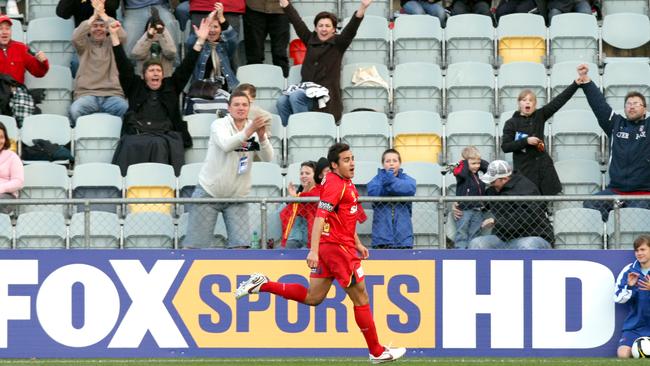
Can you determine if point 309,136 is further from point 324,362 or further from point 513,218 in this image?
point 324,362

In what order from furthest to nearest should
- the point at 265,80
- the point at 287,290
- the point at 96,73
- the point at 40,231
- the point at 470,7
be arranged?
1. the point at 470,7
2. the point at 265,80
3. the point at 96,73
4. the point at 40,231
5. the point at 287,290

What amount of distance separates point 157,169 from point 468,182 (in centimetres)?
315

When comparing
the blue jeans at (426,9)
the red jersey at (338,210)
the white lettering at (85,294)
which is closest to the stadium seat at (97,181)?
the white lettering at (85,294)

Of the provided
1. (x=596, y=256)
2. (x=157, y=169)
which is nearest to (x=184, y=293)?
(x=157, y=169)

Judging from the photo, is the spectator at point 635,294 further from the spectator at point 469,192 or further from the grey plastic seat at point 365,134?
the grey plastic seat at point 365,134

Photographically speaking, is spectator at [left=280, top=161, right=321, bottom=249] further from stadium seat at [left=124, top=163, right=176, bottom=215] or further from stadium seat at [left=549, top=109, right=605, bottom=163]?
stadium seat at [left=549, top=109, right=605, bottom=163]

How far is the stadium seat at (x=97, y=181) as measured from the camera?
14977 millimetres

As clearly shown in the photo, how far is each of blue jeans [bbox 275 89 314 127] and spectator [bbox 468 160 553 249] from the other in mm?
2645

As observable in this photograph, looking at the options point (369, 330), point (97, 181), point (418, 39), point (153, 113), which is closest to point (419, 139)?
point (418, 39)

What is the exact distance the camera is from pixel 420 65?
1656cm

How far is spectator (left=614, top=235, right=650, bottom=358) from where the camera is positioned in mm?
13273

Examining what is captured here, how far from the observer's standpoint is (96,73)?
642 inches

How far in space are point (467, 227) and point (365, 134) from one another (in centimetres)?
228

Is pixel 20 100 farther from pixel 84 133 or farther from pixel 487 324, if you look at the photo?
pixel 487 324
